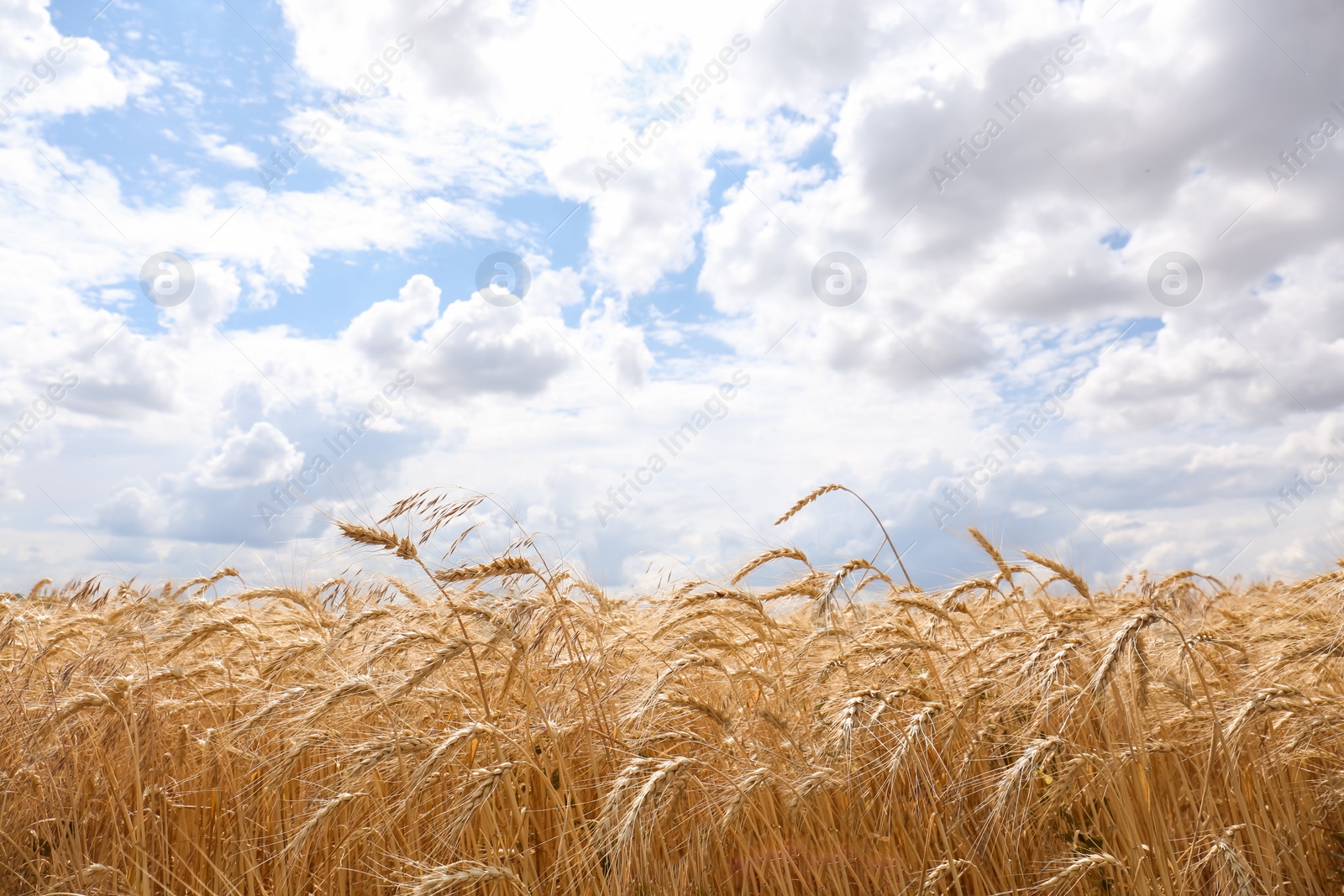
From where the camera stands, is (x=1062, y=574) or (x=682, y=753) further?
(x=1062, y=574)

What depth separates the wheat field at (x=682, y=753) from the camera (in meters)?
2.92

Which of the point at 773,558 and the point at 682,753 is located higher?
the point at 773,558

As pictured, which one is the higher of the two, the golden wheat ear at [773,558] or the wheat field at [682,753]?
the golden wheat ear at [773,558]

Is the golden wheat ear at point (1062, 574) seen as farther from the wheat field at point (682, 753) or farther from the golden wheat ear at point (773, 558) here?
the golden wheat ear at point (773, 558)

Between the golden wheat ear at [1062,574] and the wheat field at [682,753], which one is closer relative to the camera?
the wheat field at [682,753]

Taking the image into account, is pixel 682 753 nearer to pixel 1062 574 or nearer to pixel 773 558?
pixel 773 558

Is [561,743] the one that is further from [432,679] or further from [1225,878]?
[1225,878]

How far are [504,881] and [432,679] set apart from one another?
3.96ft

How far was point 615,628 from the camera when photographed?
14.8 feet

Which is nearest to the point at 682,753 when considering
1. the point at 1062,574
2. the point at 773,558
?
the point at 773,558

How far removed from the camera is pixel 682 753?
3.61m

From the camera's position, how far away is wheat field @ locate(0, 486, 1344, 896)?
2.92 m

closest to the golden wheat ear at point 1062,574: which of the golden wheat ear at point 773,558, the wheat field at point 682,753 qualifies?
the wheat field at point 682,753

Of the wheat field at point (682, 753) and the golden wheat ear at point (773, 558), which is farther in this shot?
the golden wheat ear at point (773, 558)
